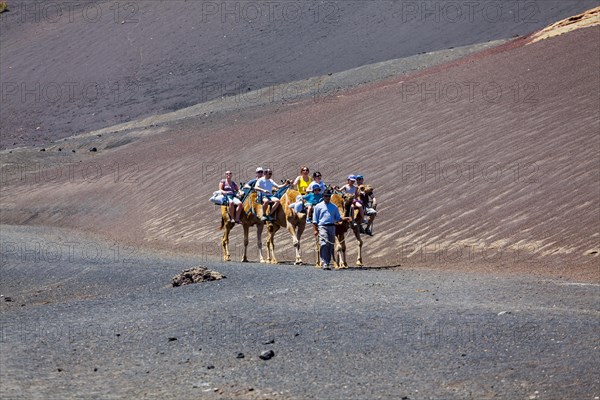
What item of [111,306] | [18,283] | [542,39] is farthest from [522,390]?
[542,39]

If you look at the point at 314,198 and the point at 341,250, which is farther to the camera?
the point at 314,198

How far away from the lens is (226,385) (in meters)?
12.2

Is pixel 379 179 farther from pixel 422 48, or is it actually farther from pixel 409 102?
pixel 422 48

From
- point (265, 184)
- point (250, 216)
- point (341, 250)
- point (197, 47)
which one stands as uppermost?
point (197, 47)

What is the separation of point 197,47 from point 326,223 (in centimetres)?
4526

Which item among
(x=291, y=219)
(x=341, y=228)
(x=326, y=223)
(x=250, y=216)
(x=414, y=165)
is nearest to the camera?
(x=326, y=223)

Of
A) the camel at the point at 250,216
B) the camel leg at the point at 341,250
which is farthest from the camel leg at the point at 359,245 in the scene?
the camel at the point at 250,216

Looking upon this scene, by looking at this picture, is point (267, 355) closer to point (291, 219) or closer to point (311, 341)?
point (311, 341)

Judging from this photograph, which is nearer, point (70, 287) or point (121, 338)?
point (121, 338)

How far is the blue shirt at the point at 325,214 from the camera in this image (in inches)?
872

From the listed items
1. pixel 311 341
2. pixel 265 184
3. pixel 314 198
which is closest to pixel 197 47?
pixel 265 184

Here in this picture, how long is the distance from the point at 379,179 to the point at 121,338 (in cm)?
1848

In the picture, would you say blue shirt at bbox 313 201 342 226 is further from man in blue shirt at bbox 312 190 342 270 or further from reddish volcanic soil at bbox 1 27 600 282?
reddish volcanic soil at bbox 1 27 600 282

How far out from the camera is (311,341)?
45.2 feet
